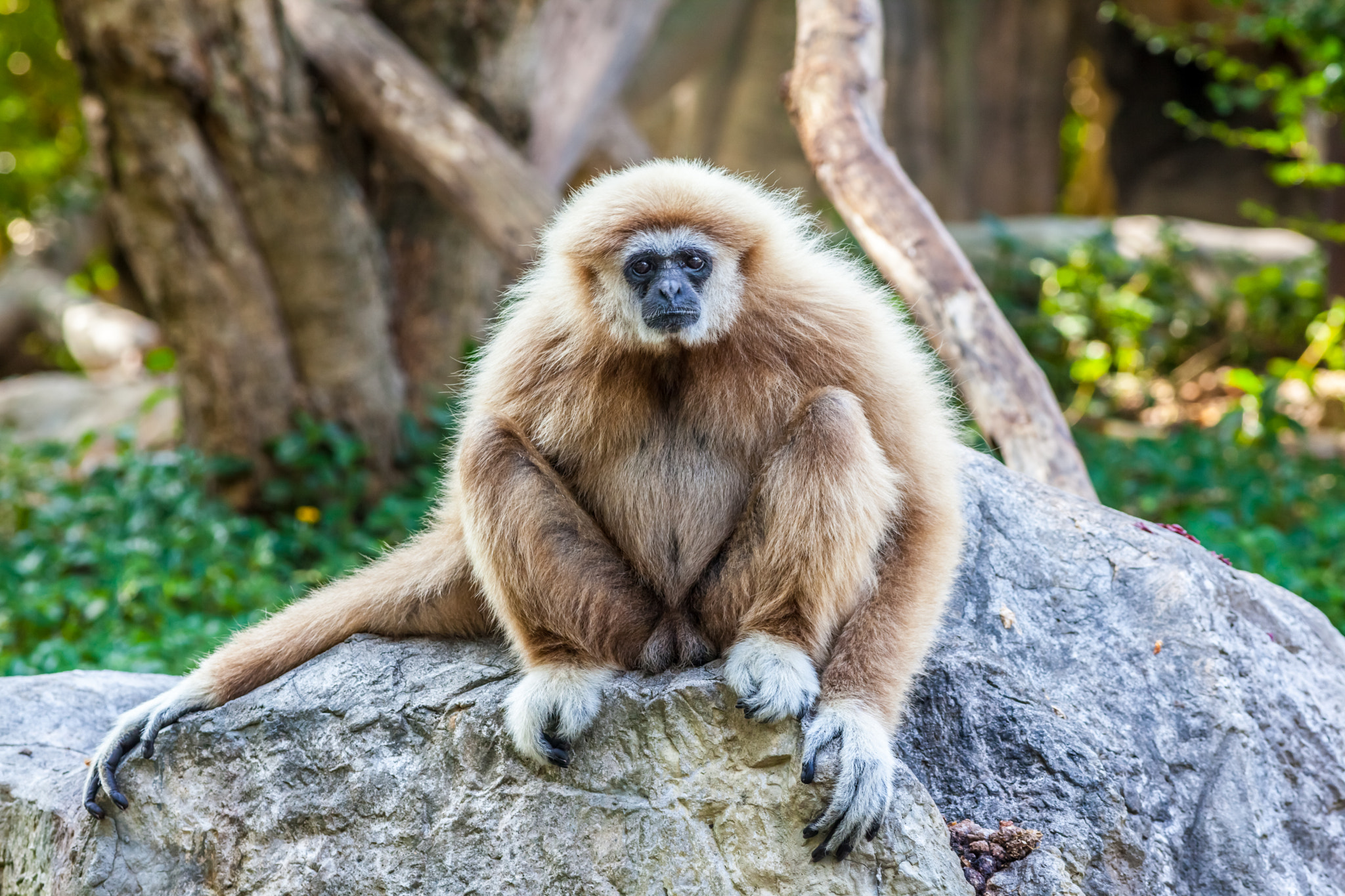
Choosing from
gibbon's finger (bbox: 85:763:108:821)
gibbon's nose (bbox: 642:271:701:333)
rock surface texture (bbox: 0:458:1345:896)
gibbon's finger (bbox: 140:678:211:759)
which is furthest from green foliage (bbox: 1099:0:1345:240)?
gibbon's finger (bbox: 85:763:108:821)

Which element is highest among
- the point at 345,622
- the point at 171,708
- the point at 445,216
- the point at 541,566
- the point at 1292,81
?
the point at 1292,81

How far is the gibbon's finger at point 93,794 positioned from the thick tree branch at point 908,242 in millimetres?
3421

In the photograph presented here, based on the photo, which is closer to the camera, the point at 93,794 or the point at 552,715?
the point at 552,715

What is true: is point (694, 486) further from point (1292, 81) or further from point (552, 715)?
point (1292, 81)

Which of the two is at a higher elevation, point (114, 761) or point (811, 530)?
point (811, 530)

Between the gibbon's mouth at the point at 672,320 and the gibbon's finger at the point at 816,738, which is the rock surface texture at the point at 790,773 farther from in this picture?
the gibbon's mouth at the point at 672,320

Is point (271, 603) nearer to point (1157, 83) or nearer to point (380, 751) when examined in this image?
point (380, 751)

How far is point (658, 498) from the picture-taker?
132 inches

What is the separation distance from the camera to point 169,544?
22.4ft

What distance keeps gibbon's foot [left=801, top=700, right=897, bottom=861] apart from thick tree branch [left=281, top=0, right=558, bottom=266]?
159 inches

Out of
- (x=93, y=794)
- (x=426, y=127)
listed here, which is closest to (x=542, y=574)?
(x=93, y=794)

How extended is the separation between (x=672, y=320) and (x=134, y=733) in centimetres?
209

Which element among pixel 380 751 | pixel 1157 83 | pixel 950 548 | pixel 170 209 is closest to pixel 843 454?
pixel 950 548

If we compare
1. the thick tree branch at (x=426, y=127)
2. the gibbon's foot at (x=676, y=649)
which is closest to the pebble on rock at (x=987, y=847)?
the gibbon's foot at (x=676, y=649)
